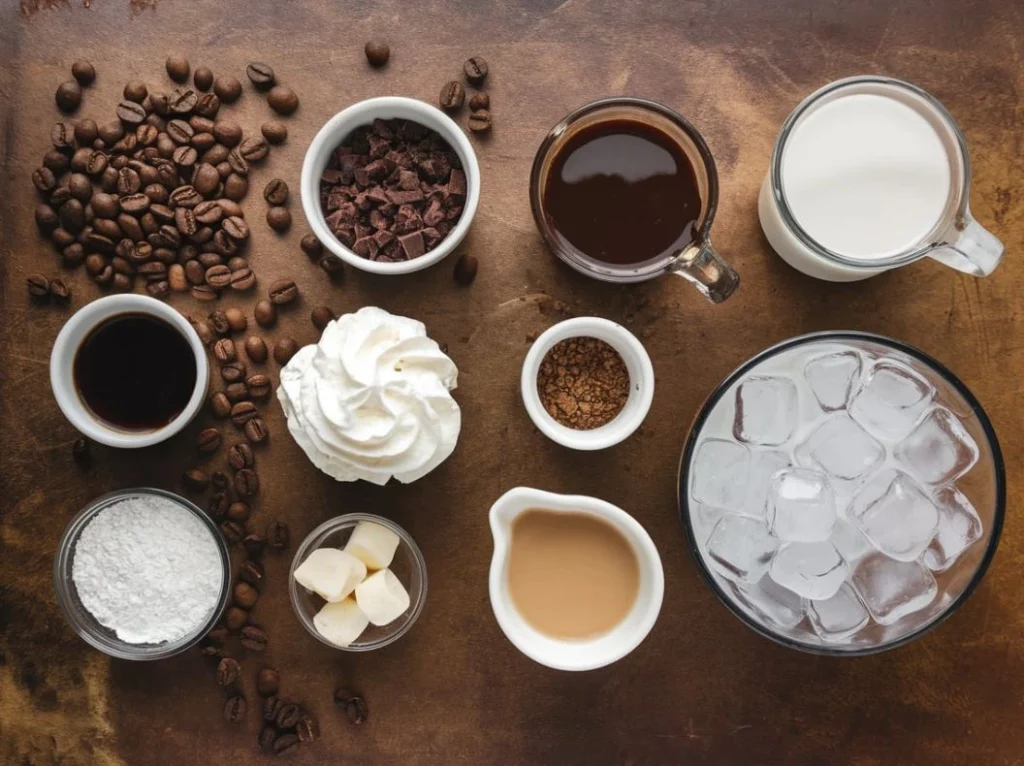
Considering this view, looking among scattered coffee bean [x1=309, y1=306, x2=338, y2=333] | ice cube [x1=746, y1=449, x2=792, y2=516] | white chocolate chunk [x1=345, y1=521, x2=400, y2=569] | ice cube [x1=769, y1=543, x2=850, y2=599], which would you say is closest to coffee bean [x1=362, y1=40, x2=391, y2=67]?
scattered coffee bean [x1=309, y1=306, x2=338, y2=333]

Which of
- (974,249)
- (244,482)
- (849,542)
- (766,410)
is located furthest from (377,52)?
(849,542)

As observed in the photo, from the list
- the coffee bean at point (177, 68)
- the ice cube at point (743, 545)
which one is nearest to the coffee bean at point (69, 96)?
the coffee bean at point (177, 68)

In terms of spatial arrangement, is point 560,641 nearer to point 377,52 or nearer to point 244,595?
point 244,595

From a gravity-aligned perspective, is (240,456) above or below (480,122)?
below

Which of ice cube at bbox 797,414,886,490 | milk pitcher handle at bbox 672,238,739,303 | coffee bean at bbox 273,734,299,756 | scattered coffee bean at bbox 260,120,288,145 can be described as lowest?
coffee bean at bbox 273,734,299,756

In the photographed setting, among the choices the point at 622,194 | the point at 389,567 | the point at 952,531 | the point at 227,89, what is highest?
the point at 227,89

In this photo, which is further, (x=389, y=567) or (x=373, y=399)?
(x=389, y=567)

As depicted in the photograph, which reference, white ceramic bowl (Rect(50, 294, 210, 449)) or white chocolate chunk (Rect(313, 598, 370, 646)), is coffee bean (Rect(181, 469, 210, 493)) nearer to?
white ceramic bowl (Rect(50, 294, 210, 449))
